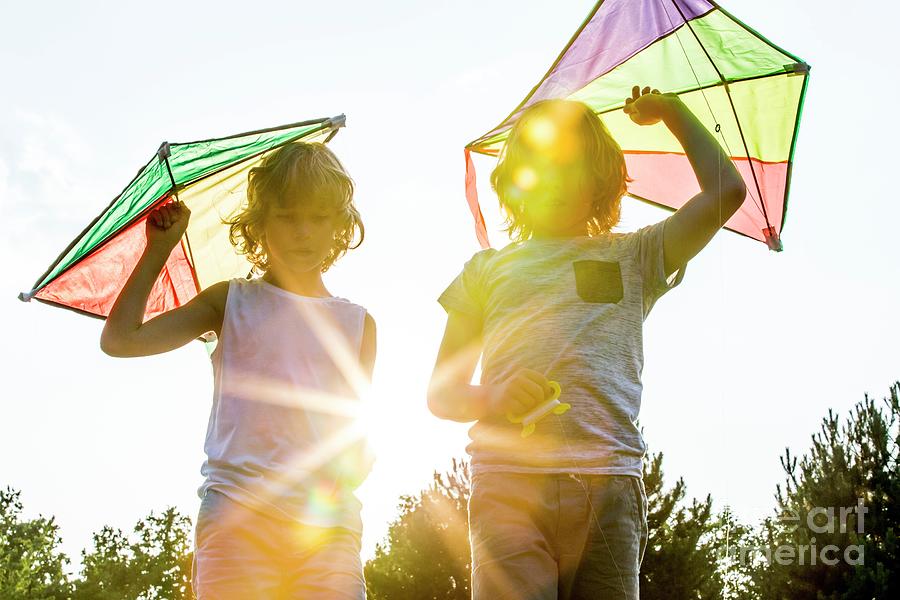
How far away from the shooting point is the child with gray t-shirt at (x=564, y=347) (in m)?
2.05

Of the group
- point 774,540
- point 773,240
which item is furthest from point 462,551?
point 773,240

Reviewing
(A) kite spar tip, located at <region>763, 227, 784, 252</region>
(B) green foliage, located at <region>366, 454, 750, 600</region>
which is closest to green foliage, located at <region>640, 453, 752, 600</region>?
(B) green foliage, located at <region>366, 454, 750, 600</region>

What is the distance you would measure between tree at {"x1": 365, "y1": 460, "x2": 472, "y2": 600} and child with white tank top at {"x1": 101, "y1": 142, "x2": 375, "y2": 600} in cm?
1702

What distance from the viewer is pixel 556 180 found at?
8.40ft

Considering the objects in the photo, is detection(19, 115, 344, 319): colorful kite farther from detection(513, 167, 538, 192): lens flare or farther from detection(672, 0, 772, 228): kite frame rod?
detection(672, 0, 772, 228): kite frame rod

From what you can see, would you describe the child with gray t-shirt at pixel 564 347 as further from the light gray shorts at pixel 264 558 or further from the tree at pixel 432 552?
the tree at pixel 432 552

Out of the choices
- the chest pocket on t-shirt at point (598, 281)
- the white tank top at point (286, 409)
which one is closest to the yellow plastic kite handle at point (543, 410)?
the chest pocket on t-shirt at point (598, 281)

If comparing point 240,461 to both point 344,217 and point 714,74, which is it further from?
point 714,74

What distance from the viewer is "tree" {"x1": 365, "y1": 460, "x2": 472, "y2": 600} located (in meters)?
19.1

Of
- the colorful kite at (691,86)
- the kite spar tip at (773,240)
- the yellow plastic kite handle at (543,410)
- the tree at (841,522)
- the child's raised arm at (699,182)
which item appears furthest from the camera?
the tree at (841,522)

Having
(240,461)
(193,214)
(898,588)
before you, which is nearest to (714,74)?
(193,214)

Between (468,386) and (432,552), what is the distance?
18.1m

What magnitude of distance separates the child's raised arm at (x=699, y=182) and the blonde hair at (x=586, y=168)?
0.58 feet

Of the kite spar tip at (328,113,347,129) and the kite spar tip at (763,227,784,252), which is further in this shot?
the kite spar tip at (763,227,784,252)
